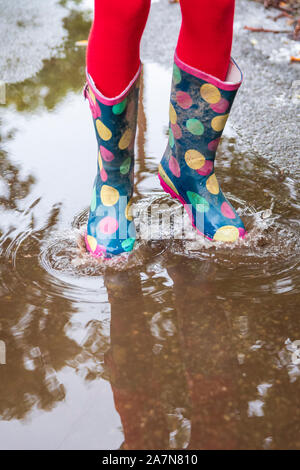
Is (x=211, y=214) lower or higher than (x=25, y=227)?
higher

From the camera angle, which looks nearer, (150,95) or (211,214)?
(211,214)

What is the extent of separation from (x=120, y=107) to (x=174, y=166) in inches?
12.2

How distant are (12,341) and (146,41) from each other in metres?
2.48

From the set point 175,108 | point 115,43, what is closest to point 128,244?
point 175,108

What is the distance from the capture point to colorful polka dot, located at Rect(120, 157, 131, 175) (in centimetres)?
150

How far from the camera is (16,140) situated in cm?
217

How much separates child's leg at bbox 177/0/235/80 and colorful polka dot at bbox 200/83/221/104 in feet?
0.13

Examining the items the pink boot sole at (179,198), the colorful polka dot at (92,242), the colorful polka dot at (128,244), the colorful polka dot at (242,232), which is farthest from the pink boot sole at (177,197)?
the colorful polka dot at (92,242)

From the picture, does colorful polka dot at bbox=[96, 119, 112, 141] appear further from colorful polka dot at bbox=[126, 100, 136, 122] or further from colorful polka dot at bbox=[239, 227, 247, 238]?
colorful polka dot at bbox=[239, 227, 247, 238]

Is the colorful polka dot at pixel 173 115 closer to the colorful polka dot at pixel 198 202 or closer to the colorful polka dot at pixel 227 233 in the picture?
the colorful polka dot at pixel 198 202

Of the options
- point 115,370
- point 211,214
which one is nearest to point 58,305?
point 115,370

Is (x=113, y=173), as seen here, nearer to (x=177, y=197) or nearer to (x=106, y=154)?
(x=106, y=154)

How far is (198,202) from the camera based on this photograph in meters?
1.61

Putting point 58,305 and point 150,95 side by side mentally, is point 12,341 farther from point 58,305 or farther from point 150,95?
point 150,95
